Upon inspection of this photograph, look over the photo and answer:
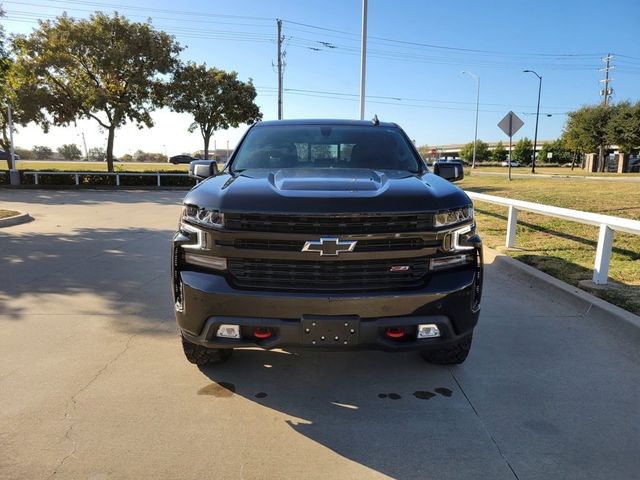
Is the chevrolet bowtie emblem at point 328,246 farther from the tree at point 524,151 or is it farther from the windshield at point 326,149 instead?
the tree at point 524,151

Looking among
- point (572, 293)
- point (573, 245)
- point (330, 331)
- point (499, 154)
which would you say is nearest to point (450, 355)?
point (330, 331)

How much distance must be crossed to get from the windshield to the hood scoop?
0.39m

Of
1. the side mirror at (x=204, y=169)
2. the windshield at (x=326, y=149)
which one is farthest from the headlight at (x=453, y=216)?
the side mirror at (x=204, y=169)

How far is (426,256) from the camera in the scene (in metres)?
3.06

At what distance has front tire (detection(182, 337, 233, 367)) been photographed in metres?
3.59

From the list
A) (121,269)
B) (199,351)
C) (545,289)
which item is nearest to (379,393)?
(199,351)

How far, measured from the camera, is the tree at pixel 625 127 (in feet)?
141

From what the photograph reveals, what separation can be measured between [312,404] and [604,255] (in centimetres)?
404

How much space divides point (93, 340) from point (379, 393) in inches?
→ 103

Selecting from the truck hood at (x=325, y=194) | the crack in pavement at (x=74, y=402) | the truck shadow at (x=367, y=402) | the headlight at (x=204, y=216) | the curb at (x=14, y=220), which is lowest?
→ the crack in pavement at (x=74, y=402)

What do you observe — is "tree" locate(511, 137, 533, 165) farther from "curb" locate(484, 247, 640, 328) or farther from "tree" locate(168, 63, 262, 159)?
"curb" locate(484, 247, 640, 328)

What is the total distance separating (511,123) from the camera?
19484 mm

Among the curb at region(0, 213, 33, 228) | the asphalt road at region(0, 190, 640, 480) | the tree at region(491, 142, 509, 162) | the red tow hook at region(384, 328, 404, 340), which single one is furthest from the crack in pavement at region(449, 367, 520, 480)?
the tree at region(491, 142, 509, 162)

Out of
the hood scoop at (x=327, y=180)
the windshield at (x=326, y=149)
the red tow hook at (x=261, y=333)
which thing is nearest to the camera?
the red tow hook at (x=261, y=333)
